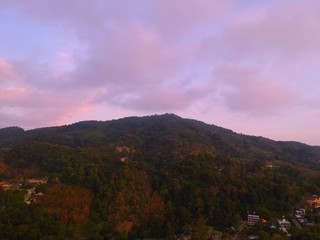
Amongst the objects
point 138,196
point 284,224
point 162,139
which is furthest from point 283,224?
point 162,139

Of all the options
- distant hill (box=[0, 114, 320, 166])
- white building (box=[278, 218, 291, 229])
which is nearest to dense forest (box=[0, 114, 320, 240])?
white building (box=[278, 218, 291, 229])

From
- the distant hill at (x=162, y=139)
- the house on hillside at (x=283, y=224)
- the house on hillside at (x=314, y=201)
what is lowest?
the house on hillside at (x=283, y=224)

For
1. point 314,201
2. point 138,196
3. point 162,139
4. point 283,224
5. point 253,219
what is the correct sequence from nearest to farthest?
point 283,224 → point 253,219 → point 314,201 → point 138,196 → point 162,139

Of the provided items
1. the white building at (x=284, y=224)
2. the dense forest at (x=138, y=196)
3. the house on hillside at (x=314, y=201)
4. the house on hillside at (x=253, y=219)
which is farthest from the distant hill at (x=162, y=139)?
the white building at (x=284, y=224)

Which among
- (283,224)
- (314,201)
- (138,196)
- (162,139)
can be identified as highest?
(162,139)

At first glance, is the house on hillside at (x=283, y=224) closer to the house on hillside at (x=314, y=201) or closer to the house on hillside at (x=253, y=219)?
the house on hillside at (x=253, y=219)

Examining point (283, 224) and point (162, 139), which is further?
point (162, 139)

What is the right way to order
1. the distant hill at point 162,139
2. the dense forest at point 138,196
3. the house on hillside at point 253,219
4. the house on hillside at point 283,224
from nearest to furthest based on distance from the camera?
1. the dense forest at point 138,196
2. the house on hillside at point 283,224
3. the house on hillside at point 253,219
4. the distant hill at point 162,139

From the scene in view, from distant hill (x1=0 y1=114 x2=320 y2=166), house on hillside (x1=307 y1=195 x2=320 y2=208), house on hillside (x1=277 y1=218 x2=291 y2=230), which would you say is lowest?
house on hillside (x1=277 y1=218 x2=291 y2=230)

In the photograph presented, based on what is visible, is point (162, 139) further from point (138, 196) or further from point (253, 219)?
point (253, 219)

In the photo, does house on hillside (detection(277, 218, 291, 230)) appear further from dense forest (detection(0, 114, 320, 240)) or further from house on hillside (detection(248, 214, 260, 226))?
house on hillside (detection(248, 214, 260, 226))

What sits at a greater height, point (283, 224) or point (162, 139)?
point (162, 139)

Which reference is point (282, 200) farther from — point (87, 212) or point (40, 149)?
point (40, 149)

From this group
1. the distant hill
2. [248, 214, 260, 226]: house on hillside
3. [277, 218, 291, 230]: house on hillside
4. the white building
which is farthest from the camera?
the distant hill
